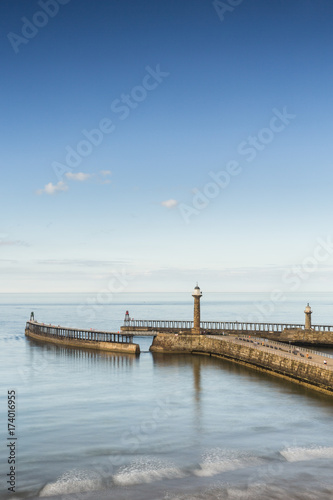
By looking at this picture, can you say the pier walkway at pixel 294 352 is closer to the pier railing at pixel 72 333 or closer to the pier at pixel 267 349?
the pier at pixel 267 349

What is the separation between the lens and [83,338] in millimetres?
71688

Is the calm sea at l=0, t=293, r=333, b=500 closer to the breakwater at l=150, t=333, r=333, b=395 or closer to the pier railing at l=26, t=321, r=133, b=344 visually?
the breakwater at l=150, t=333, r=333, b=395

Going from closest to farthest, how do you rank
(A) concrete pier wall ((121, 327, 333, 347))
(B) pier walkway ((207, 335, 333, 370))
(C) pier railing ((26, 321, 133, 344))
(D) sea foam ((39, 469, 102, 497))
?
1. (D) sea foam ((39, 469, 102, 497))
2. (B) pier walkway ((207, 335, 333, 370))
3. (A) concrete pier wall ((121, 327, 333, 347))
4. (C) pier railing ((26, 321, 133, 344))

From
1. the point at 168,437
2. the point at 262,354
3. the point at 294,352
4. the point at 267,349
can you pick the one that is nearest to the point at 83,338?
the point at 267,349

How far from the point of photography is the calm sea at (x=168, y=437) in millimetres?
19484

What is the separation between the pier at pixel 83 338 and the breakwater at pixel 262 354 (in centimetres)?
434

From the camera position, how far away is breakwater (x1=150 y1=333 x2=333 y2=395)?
3688 centimetres

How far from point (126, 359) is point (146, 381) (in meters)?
14.1

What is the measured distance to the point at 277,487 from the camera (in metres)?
19.2

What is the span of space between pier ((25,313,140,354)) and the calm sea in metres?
14.6

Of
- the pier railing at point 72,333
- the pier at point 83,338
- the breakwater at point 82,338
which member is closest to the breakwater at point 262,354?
the breakwater at point 82,338

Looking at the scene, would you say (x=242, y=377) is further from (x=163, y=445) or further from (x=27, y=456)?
(x=27, y=456)

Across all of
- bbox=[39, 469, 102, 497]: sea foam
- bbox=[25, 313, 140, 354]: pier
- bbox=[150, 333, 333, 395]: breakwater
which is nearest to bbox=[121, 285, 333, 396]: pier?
bbox=[150, 333, 333, 395]: breakwater

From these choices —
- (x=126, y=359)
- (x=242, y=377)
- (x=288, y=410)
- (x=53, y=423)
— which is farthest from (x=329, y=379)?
(x=126, y=359)
